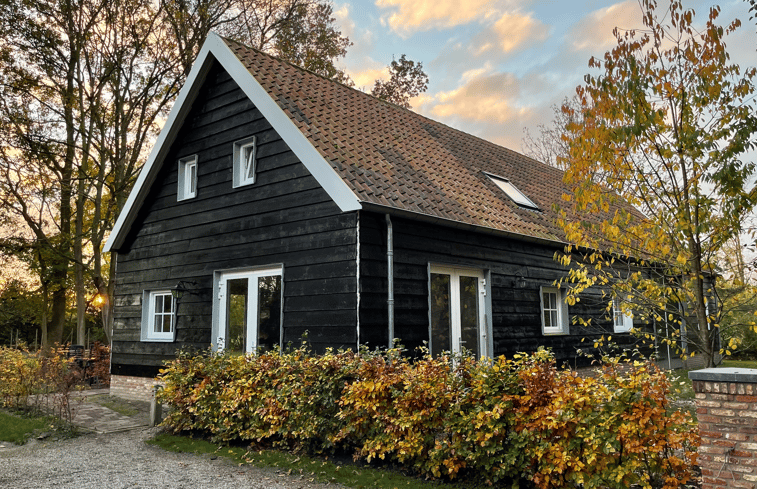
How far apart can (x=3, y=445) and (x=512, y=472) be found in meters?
7.48

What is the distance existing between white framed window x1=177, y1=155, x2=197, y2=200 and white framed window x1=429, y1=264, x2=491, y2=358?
5719mm

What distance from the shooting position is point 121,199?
19281 millimetres

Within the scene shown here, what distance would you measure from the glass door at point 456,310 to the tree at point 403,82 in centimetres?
1658

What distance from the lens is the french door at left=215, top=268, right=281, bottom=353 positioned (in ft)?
32.1

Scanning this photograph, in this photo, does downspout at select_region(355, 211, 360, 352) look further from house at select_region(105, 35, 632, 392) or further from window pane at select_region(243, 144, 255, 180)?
window pane at select_region(243, 144, 255, 180)

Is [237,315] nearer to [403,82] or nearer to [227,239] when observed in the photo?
[227,239]

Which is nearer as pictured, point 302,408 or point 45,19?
point 302,408

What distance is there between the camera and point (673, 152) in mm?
6242

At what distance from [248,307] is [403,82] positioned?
1788 cm

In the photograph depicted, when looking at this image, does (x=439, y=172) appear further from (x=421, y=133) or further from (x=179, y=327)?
(x=179, y=327)

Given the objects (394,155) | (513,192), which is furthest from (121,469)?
(513,192)

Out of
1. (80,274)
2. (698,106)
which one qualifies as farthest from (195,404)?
(80,274)

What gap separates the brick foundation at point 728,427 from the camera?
4.21 m

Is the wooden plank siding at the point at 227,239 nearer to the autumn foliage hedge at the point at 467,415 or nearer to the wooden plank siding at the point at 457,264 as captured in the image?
the wooden plank siding at the point at 457,264
